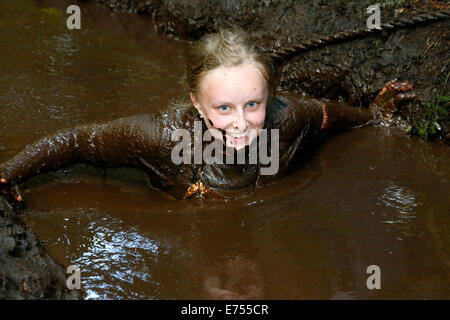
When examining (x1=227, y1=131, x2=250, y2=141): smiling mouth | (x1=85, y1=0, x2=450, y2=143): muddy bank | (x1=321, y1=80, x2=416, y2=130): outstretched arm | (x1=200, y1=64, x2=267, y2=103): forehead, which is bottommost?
(x1=227, y1=131, x2=250, y2=141): smiling mouth

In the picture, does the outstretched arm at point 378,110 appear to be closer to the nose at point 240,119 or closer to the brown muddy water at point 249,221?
the brown muddy water at point 249,221

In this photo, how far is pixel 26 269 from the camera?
2146 mm

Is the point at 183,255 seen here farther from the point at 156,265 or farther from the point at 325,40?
the point at 325,40

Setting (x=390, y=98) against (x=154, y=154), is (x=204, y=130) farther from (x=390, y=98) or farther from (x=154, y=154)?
(x=390, y=98)

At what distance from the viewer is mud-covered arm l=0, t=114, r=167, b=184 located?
3219 millimetres

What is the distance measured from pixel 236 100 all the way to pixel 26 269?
1.35 meters

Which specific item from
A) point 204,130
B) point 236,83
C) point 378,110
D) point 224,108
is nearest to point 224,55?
point 236,83

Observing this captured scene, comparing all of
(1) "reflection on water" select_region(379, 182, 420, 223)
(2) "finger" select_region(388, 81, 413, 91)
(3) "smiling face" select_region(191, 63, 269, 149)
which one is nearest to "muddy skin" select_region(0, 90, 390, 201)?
(3) "smiling face" select_region(191, 63, 269, 149)

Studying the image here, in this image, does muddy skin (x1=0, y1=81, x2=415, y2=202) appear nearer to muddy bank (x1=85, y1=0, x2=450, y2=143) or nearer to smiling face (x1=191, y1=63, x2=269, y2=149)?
smiling face (x1=191, y1=63, x2=269, y2=149)

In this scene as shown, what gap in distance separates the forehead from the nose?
0.07m

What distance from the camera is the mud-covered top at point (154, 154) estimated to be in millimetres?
3211

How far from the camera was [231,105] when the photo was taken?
2814mm
